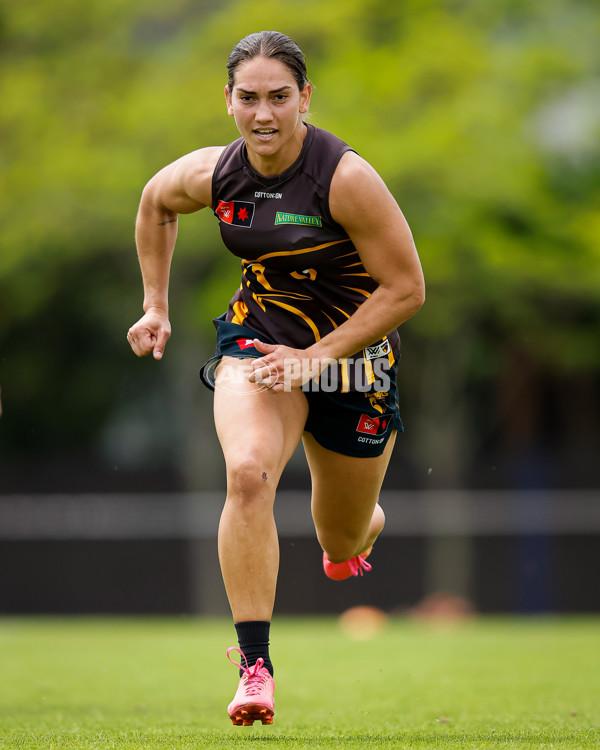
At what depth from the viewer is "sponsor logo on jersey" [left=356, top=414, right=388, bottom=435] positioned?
502 cm

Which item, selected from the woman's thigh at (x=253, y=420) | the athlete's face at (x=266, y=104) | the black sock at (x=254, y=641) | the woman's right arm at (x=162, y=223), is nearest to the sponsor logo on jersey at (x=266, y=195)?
the athlete's face at (x=266, y=104)

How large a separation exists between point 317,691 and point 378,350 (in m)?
2.48

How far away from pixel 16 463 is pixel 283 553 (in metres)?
4.52

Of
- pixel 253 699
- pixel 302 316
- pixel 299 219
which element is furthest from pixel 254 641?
pixel 299 219

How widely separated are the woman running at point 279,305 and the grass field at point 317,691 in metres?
0.70

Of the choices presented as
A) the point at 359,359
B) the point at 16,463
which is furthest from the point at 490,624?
the point at 359,359

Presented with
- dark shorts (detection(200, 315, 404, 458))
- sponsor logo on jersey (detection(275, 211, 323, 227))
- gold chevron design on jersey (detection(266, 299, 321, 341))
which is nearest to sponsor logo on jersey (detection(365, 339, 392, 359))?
dark shorts (detection(200, 315, 404, 458))

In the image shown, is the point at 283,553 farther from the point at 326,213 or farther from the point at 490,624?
the point at 326,213

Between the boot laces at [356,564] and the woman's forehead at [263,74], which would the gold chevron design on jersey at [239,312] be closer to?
the woman's forehead at [263,74]

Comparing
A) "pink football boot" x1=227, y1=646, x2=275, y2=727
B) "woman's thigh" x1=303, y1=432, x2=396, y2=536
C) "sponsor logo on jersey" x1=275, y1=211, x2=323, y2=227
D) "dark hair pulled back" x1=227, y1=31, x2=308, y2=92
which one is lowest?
"pink football boot" x1=227, y1=646, x2=275, y2=727

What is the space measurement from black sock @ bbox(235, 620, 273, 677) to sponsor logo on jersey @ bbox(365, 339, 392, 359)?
4.10ft

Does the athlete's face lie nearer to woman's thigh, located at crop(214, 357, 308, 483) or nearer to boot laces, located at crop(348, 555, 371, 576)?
woman's thigh, located at crop(214, 357, 308, 483)

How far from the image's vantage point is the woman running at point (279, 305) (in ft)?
14.1

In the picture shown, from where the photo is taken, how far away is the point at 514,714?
5.28 m
